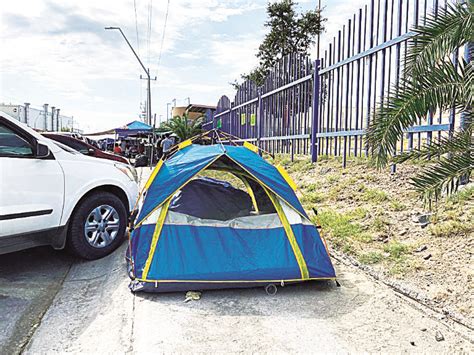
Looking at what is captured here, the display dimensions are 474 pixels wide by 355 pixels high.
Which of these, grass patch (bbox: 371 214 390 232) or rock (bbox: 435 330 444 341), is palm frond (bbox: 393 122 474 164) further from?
rock (bbox: 435 330 444 341)

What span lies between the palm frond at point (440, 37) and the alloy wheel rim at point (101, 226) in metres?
3.56

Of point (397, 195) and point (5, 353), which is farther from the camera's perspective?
point (397, 195)

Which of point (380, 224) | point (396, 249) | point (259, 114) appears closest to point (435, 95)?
point (396, 249)

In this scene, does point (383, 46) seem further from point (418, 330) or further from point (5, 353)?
point (5, 353)

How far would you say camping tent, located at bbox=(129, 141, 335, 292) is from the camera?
3.61m

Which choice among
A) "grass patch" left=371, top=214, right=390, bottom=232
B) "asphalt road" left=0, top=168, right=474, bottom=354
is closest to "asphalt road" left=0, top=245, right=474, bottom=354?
"asphalt road" left=0, top=168, right=474, bottom=354

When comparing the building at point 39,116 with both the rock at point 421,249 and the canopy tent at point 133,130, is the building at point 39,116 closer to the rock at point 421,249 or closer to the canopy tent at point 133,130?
the canopy tent at point 133,130

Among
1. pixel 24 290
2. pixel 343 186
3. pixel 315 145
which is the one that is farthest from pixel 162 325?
pixel 315 145

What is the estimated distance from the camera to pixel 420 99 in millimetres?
A: 3502

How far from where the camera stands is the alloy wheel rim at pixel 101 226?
4590 millimetres

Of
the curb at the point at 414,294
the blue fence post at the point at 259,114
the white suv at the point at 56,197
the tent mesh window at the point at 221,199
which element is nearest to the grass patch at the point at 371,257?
the curb at the point at 414,294

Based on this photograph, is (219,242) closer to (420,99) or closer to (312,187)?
(420,99)

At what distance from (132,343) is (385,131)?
2.70 meters

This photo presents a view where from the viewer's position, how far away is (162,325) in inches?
121
